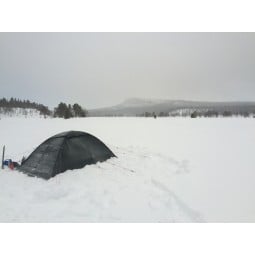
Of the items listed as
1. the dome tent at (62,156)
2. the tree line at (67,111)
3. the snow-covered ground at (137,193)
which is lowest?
the snow-covered ground at (137,193)

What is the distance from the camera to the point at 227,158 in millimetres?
6395

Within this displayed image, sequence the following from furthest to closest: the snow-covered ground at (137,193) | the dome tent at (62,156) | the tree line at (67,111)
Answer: the tree line at (67,111), the dome tent at (62,156), the snow-covered ground at (137,193)

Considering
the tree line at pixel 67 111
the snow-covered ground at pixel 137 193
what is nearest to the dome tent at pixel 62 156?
the snow-covered ground at pixel 137 193

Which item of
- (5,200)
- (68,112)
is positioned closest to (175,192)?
(5,200)

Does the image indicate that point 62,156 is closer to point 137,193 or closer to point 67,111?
point 137,193

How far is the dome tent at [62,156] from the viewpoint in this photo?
4805 mm

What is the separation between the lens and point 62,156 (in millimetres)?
4914

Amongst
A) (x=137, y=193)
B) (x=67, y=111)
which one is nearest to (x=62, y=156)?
(x=137, y=193)

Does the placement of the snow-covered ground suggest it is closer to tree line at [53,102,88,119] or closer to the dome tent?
the dome tent

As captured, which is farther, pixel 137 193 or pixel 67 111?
pixel 67 111

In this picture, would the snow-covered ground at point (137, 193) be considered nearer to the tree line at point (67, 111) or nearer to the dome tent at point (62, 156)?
the dome tent at point (62, 156)

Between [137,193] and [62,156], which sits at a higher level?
[62,156]

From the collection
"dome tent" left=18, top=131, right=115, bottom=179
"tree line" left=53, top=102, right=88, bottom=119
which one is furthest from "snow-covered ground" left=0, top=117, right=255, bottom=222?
"tree line" left=53, top=102, right=88, bottom=119
